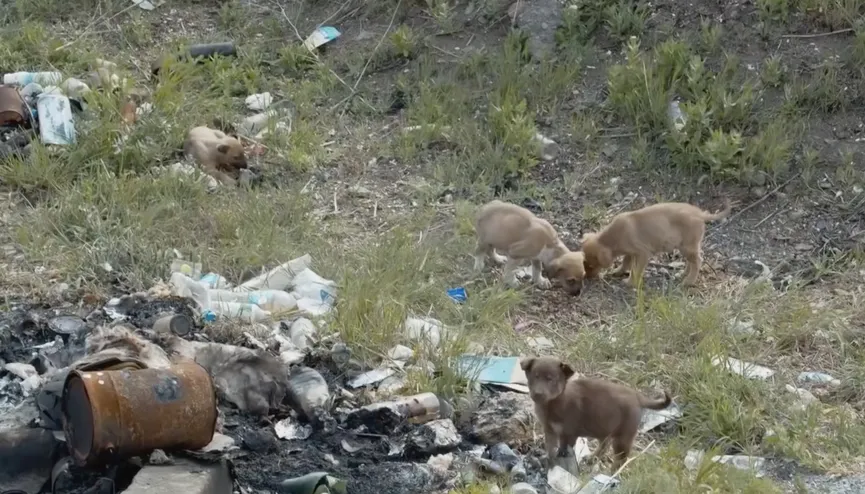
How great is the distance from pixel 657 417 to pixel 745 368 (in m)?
0.49

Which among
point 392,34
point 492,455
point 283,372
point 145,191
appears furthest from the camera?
point 392,34

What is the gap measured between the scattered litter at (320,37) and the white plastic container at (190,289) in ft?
10.7

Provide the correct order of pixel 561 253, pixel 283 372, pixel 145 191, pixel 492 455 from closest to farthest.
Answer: pixel 492 455, pixel 283 372, pixel 561 253, pixel 145 191

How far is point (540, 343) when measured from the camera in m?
5.77

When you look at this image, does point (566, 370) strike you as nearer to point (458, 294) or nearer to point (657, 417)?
point (657, 417)

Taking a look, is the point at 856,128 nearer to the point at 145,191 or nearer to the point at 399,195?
the point at 399,195

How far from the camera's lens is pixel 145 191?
689 centimetres

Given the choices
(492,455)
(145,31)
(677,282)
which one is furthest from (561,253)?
(145,31)

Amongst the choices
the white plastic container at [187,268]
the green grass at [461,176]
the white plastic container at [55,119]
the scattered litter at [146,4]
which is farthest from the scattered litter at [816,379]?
the scattered litter at [146,4]

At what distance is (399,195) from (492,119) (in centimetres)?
80

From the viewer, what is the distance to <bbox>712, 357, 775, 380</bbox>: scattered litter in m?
5.22

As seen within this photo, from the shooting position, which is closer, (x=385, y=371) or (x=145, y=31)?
(x=385, y=371)

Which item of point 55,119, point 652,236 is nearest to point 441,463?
point 652,236

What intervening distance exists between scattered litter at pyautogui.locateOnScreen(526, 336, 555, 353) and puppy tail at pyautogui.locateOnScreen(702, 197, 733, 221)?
3.85 feet
